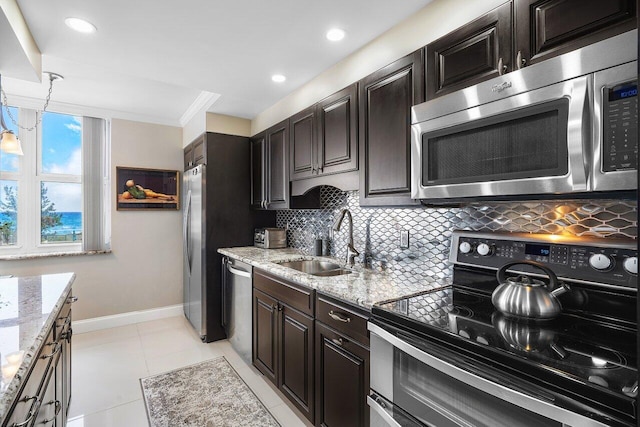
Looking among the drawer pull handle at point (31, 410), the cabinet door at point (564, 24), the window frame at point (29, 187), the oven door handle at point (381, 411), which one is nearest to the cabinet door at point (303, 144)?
the cabinet door at point (564, 24)

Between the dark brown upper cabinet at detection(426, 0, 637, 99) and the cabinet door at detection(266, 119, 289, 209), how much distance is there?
5.03 ft

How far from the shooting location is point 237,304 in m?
2.91

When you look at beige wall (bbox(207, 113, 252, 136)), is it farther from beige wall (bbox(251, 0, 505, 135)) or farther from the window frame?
the window frame

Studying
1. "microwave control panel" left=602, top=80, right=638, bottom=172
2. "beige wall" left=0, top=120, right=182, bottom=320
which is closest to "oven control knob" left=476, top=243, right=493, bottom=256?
"microwave control panel" left=602, top=80, right=638, bottom=172

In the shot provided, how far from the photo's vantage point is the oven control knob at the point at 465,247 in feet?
5.12

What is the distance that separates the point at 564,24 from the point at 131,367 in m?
3.69

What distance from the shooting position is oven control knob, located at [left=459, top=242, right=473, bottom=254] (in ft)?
5.12

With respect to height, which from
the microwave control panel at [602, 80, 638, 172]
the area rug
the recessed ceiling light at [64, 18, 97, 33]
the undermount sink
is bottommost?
the area rug

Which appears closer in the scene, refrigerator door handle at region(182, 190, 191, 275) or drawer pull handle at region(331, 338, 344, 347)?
drawer pull handle at region(331, 338, 344, 347)

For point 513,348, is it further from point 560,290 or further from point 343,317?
point 343,317

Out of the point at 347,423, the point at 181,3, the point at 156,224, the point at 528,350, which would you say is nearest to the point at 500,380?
the point at 528,350

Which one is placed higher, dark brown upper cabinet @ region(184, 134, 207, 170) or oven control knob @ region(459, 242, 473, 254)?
dark brown upper cabinet @ region(184, 134, 207, 170)

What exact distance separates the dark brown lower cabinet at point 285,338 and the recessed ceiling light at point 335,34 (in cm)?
163

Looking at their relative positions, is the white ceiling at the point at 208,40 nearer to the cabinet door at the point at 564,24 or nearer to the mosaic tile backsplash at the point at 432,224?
the cabinet door at the point at 564,24
